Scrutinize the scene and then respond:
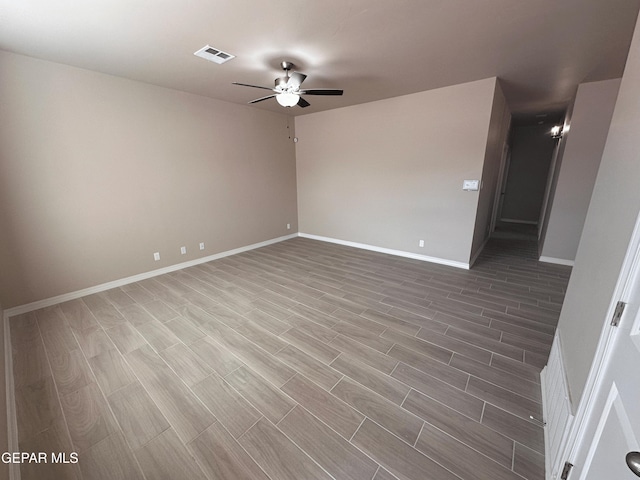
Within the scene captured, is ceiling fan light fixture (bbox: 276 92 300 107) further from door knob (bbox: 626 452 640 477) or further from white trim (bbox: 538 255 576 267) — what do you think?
white trim (bbox: 538 255 576 267)

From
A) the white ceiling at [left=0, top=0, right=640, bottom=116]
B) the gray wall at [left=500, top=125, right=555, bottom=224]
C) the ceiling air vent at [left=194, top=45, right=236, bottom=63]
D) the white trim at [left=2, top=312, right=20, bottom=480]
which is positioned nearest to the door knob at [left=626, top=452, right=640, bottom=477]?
the white trim at [left=2, top=312, right=20, bottom=480]

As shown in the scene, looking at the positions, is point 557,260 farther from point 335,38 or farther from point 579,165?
point 335,38

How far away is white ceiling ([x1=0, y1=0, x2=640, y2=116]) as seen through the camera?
187cm

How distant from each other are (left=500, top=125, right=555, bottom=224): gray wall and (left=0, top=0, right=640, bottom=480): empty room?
100 inches

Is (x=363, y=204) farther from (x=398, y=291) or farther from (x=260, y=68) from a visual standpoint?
(x=260, y=68)

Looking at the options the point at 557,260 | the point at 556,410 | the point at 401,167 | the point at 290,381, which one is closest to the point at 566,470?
the point at 556,410

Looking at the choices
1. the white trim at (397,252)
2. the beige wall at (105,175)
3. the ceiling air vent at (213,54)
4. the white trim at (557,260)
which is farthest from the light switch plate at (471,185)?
the beige wall at (105,175)

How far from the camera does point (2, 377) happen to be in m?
1.71

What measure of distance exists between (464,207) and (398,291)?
1784 mm

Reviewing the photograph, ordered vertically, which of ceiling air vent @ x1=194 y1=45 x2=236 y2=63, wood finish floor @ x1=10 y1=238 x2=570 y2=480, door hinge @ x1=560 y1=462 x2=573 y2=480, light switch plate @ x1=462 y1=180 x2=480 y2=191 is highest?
ceiling air vent @ x1=194 y1=45 x2=236 y2=63

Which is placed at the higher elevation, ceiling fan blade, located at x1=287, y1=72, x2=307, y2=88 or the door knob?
ceiling fan blade, located at x1=287, y1=72, x2=307, y2=88

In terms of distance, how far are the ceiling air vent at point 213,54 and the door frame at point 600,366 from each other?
10.8 feet

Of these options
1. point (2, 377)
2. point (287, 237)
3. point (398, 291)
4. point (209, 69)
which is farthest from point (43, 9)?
point (287, 237)

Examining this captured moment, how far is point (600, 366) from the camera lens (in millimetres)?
939
